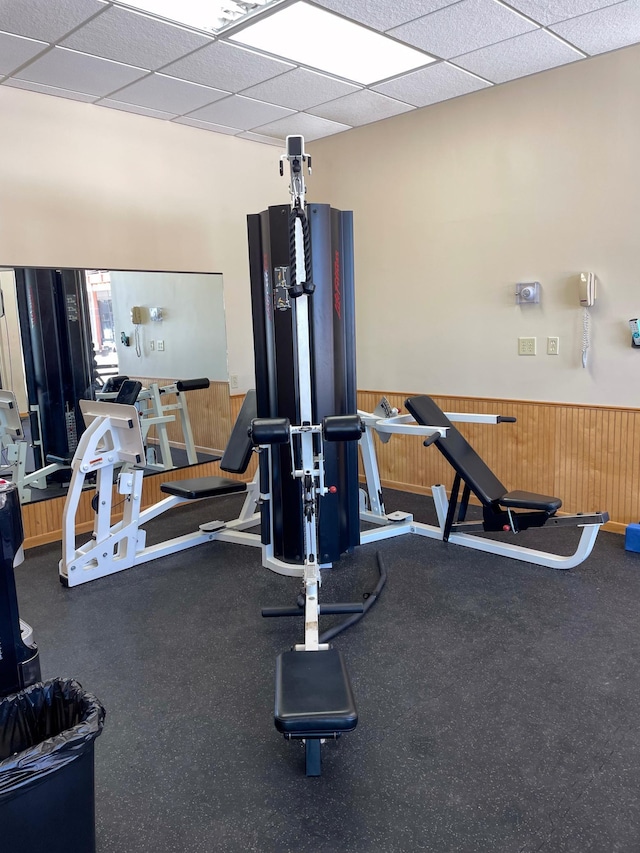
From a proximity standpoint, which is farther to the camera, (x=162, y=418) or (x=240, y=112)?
(x=162, y=418)

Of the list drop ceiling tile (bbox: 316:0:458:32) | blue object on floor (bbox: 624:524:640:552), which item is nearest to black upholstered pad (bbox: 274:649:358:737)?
blue object on floor (bbox: 624:524:640:552)

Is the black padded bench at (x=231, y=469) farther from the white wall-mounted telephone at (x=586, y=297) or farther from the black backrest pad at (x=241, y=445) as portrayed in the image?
the white wall-mounted telephone at (x=586, y=297)

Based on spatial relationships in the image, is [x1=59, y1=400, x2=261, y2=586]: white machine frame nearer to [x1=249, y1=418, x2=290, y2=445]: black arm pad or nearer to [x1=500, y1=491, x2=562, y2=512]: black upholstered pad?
[x1=249, y1=418, x2=290, y2=445]: black arm pad

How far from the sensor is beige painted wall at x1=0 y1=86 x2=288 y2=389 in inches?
154

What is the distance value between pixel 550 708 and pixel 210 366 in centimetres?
363

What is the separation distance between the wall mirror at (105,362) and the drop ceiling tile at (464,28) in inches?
92.4

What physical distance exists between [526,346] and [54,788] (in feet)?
12.2

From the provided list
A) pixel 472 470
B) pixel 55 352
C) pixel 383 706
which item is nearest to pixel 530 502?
pixel 472 470

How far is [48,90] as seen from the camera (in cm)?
388

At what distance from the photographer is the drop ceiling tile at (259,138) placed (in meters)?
5.02

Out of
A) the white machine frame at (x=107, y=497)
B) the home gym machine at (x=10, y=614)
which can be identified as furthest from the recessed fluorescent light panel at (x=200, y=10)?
the home gym machine at (x=10, y=614)

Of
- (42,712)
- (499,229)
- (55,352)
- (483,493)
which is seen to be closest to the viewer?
(42,712)

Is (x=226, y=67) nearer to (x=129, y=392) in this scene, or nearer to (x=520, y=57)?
(x=520, y=57)

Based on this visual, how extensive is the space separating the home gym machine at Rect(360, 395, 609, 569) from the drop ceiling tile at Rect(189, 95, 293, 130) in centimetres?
225
